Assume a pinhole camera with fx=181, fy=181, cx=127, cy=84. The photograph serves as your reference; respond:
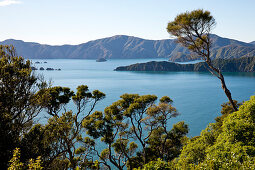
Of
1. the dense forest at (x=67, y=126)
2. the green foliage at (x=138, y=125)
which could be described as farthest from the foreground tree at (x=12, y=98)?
the green foliage at (x=138, y=125)

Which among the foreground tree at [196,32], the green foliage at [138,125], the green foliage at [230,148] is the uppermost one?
the foreground tree at [196,32]

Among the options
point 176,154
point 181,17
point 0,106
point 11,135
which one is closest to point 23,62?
point 0,106

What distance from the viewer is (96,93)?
24078 millimetres

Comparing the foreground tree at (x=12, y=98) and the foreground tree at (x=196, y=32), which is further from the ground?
the foreground tree at (x=196, y=32)

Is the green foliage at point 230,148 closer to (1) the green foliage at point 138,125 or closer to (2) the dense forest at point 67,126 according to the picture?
(2) the dense forest at point 67,126

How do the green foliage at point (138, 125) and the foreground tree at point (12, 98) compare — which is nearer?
the foreground tree at point (12, 98)

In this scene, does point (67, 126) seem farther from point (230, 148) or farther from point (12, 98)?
point (230, 148)

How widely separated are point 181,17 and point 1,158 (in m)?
20.6

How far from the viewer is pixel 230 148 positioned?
10.1 metres

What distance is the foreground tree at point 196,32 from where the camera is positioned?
1953 cm

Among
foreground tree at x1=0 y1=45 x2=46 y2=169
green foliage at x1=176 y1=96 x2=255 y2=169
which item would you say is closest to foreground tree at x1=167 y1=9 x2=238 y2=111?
green foliage at x1=176 y1=96 x2=255 y2=169

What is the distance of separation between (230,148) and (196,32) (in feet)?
45.5

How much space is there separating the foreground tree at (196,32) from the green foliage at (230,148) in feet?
21.5

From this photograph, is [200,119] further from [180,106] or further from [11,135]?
[11,135]
